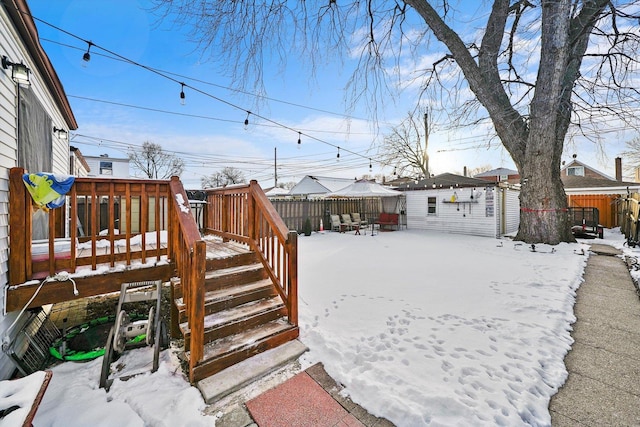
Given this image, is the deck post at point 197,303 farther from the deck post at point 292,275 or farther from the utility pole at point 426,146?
the utility pole at point 426,146

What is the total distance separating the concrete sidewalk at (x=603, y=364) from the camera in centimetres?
168

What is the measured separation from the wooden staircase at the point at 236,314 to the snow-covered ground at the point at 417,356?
0.23 meters

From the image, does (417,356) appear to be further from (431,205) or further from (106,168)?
(106,168)

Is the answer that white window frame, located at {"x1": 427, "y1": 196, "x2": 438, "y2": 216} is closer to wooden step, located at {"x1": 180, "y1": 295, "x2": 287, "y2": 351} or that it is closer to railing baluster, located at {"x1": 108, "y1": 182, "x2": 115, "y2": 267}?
wooden step, located at {"x1": 180, "y1": 295, "x2": 287, "y2": 351}

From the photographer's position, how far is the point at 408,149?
2170 centimetres

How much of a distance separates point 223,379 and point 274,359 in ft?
1.39

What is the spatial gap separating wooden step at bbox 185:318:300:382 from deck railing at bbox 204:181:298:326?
0.48 ft

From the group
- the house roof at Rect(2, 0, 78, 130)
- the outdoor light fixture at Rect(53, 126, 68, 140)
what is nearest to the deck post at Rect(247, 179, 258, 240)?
the house roof at Rect(2, 0, 78, 130)

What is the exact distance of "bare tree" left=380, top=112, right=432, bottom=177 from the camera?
803 inches

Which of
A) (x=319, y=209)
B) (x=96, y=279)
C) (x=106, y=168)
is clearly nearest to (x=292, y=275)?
(x=96, y=279)

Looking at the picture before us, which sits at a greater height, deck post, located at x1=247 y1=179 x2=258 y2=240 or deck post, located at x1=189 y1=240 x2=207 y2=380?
deck post, located at x1=247 y1=179 x2=258 y2=240

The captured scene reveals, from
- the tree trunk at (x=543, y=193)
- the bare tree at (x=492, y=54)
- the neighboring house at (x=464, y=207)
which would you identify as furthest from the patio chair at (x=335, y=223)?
the tree trunk at (x=543, y=193)

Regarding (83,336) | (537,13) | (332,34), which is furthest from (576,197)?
(83,336)

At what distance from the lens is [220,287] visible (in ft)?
8.86
